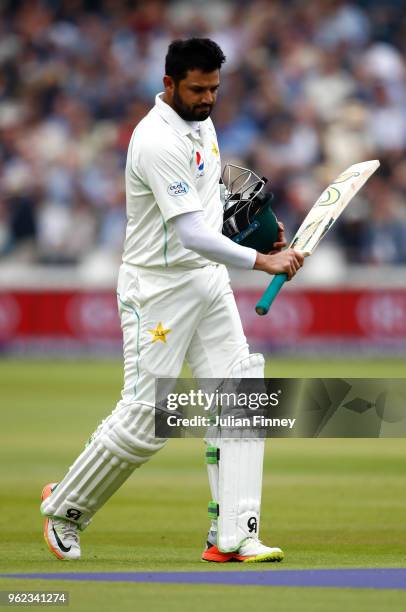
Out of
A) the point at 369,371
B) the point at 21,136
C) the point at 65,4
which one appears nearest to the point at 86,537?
the point at 369,371

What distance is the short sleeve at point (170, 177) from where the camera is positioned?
542 centimetres

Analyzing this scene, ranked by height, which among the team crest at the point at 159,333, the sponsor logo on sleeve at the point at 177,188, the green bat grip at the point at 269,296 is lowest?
the team crest at the point at 159,333

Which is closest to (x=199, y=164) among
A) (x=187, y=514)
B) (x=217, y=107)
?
(x=187, y=514)

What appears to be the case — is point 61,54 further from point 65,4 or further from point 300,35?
point 300,35

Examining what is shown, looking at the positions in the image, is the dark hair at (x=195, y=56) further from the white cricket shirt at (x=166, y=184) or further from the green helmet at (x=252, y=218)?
the green helmet at (x=252, y=218)

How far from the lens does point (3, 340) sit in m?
16.4

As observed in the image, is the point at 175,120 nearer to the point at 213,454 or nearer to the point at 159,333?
the point at 159,333

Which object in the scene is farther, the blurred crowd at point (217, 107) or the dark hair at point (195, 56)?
the blurred crowd at point (217, 107)

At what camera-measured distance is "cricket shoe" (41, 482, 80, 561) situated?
18.4ft

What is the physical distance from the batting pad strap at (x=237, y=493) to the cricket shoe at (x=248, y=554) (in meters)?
0.03

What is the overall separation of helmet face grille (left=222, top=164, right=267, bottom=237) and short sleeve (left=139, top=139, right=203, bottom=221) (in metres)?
0.46

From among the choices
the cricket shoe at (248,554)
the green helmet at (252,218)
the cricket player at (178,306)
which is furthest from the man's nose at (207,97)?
the cricket shoe at (248,554)

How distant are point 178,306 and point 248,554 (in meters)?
0.99

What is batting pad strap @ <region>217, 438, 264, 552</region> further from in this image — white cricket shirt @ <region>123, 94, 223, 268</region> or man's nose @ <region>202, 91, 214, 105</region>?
man's nose @ <region>202, 91, 214, 105</region>
